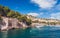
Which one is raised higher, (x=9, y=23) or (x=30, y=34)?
(x=9, y=23)

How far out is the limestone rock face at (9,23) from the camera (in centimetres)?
11412

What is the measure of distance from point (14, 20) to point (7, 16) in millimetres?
6558

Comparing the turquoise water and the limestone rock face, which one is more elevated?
the limestone rock face

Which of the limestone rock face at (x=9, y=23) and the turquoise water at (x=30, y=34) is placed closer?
the turquoise water at (x=30, y=34)

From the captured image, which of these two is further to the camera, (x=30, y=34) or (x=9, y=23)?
(x=9, y=23)

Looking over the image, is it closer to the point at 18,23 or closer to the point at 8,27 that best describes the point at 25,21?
the point at 18,23

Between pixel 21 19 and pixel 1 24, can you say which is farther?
pixel 21 19

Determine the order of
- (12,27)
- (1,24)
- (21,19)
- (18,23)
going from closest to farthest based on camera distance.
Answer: (1,24), (12,27), (18,23), (21,19)

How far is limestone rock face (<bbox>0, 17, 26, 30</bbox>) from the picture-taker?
11412 centimetres

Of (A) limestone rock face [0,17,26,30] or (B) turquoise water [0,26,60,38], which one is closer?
(B) turquoise water [0,26,60,38]

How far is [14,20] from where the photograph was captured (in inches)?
5138

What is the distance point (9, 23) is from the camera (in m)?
122

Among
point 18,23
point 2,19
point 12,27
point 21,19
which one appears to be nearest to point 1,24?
point 2,19

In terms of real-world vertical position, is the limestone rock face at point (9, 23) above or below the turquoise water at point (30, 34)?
above
